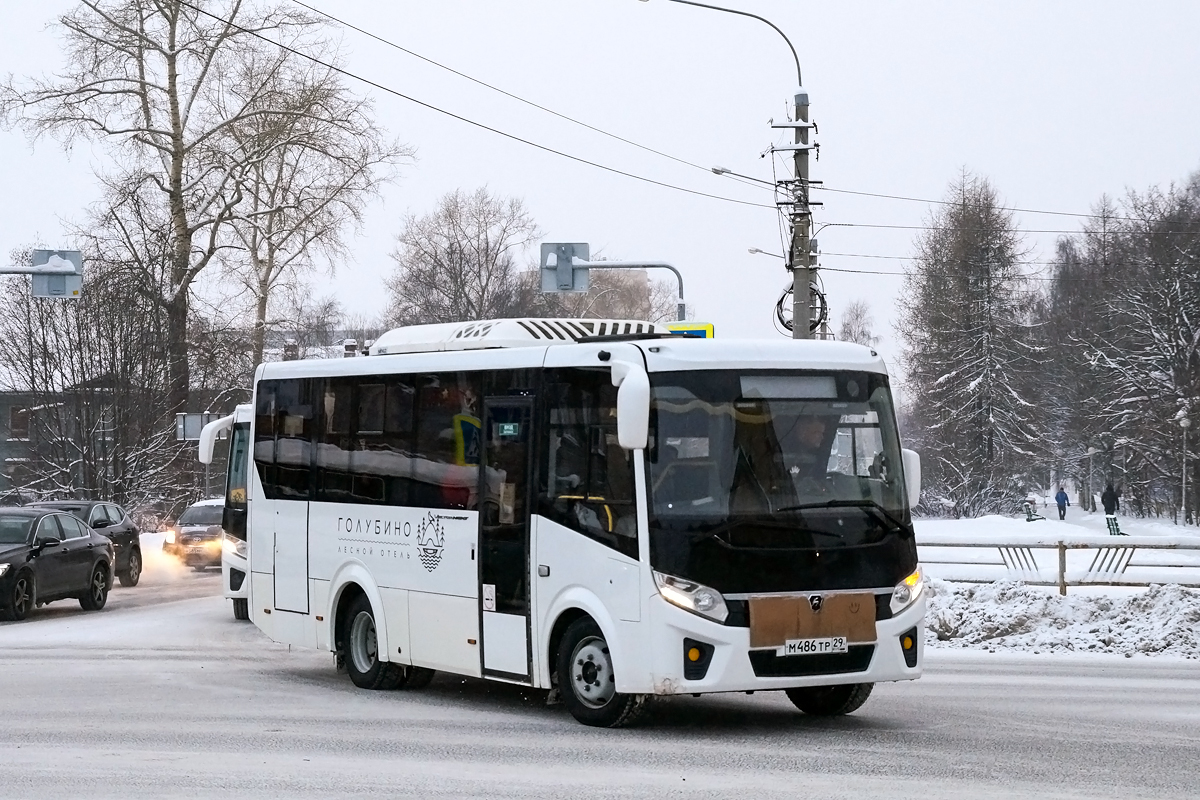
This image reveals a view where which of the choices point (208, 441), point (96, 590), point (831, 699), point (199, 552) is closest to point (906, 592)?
point (831, 699)

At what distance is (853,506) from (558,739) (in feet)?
8.06

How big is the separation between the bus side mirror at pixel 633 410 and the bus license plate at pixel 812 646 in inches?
62.6

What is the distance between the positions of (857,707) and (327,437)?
207 inches

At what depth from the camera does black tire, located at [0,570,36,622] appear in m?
21.2

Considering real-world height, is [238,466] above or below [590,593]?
above

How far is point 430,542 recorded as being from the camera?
1255cm

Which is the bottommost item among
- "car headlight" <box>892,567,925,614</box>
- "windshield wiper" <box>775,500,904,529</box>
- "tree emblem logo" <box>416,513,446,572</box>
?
"car headlight" <box>892,567,925,614</box>

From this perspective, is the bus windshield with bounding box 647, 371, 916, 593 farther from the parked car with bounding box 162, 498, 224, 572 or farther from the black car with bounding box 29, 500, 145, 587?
the parked car with bounding box 162, 498, 224, 572

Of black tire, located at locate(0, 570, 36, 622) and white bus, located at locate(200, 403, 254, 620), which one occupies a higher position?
white bus, located at locate(200, 403, 254, 620)

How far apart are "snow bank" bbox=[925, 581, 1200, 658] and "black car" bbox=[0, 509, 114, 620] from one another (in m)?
11.7

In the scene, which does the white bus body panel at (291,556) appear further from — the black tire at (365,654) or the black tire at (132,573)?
the black tire at (132,573)

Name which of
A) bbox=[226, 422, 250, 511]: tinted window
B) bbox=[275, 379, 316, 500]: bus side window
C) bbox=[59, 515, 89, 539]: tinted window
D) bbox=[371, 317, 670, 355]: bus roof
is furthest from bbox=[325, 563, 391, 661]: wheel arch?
bbox=[59, 515, 89, 539]: tinted window

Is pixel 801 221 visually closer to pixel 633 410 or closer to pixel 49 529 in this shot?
pixel 49 529

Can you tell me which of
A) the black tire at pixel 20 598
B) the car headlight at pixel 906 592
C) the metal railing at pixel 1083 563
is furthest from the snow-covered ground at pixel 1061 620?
the black tire at pixel 20 598
